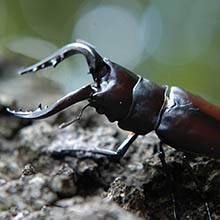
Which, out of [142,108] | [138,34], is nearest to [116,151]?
[142,108]

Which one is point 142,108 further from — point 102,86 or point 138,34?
point 138,34

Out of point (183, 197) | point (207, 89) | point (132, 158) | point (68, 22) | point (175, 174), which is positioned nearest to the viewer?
point (183, 197)

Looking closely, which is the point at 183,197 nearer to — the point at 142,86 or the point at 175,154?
the point at 175,154

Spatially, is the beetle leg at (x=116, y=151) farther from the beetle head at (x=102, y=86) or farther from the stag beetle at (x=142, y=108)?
the beetle head at (x=102, y=86)

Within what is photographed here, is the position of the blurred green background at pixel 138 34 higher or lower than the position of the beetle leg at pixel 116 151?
lower

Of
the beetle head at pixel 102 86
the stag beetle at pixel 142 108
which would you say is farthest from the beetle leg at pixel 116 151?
the beetle head at pixel 102 86

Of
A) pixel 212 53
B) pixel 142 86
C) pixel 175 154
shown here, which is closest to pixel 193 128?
pixel 175 154

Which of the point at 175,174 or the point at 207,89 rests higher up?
the point at 175,174
